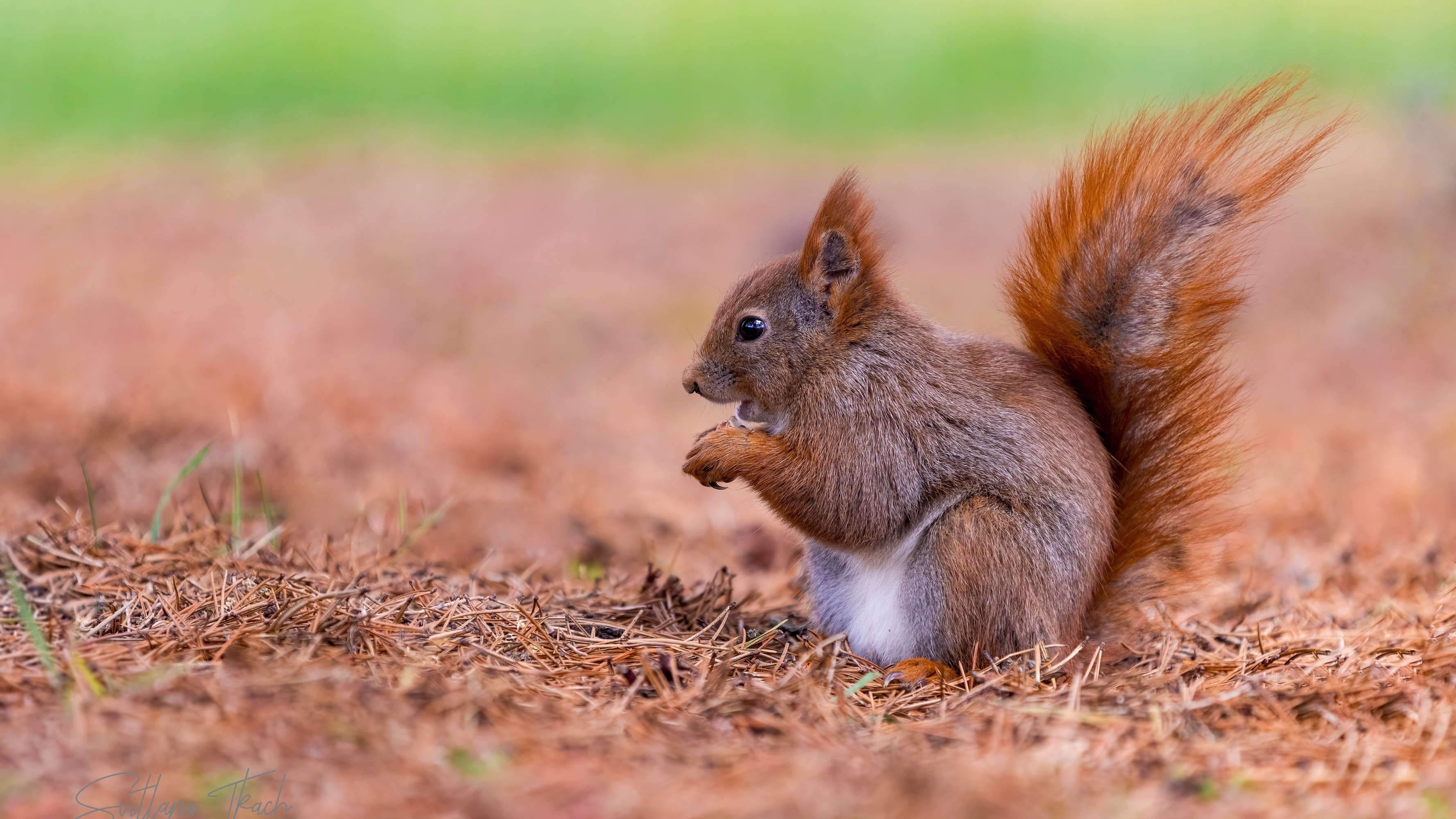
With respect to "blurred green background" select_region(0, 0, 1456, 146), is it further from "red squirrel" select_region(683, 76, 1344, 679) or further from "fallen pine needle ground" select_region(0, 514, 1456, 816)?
"fallen pine needle ground" select_region(0, 514, 1456, 816)

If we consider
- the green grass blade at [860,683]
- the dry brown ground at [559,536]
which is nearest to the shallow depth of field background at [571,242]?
the dry brown ground at [559,536]

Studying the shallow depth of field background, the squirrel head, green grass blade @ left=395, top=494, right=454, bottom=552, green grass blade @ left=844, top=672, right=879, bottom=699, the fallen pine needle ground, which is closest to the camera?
the fallen pine needle ground

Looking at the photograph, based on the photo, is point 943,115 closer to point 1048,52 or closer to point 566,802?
point 1048,52

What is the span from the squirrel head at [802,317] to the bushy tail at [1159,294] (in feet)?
0.99

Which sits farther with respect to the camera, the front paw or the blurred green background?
the blurred green background

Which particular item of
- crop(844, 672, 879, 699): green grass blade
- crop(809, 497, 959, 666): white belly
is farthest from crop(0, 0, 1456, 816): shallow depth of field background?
crop(809, 497, 959, 666): white belly

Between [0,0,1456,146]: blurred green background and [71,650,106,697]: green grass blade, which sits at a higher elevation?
[0,0,1456,146]: blurred green background

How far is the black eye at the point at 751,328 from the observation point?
2414 millimetres

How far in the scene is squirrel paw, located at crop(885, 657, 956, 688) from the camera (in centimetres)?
204

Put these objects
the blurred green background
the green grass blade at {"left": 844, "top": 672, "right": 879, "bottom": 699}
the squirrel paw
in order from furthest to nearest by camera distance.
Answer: the blurred green background
the squirrel paw
the green grass blade at {"left": 844, "top": 672, "right": 879, "bottom": 699}

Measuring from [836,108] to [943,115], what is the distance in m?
0.88

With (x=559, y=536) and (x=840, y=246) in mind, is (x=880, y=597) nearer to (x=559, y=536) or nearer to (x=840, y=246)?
(x=840, y=246)

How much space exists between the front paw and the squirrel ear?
1.20 ft

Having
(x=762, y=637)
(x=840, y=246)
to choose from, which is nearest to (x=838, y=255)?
(x=840, y=246)
